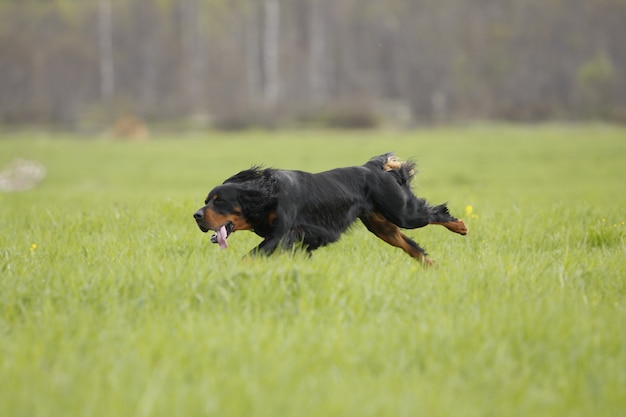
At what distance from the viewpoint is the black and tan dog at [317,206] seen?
5.28 m

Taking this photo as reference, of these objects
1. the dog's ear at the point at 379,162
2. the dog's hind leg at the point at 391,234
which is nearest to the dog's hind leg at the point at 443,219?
the dog's hind leg at the point at 391,234

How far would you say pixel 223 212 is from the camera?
5.27 meters

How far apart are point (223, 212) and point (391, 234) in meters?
1.39

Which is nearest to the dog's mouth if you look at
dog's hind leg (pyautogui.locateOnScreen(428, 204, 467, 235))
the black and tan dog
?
the black and tan dog

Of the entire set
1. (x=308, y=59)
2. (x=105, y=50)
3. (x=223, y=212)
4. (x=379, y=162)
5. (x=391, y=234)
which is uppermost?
(x=105, y=50)

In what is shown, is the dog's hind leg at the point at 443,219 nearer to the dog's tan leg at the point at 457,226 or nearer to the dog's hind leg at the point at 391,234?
the dog's tan leg at the point at 457,226

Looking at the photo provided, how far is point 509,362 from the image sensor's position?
11.0 feet

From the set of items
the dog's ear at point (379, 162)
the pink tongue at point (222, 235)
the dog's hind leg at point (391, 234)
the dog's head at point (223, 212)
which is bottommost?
the dog's hind leg at point (391, 234)

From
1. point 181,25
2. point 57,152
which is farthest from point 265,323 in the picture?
point 181,25

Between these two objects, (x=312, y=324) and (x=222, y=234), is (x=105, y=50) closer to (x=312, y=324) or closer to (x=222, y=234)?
(x=222, y=234)

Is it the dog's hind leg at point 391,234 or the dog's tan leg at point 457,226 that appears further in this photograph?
the dog's tan leg at point 457,226

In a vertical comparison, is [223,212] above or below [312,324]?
above

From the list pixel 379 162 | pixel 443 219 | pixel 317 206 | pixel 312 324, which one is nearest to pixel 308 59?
pixel 379 162

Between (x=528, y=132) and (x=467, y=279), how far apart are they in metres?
29.5
